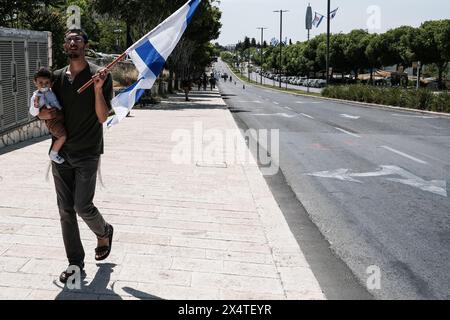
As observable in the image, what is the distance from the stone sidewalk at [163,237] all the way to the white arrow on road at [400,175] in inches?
54.1

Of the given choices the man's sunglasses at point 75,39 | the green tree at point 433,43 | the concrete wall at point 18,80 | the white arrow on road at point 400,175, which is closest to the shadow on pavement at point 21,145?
the concrete wall at point 18,80

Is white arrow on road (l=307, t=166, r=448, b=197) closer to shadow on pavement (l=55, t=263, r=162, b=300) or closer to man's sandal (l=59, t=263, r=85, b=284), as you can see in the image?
shadow on pavement (l=55, t=263, r=162, b=300)

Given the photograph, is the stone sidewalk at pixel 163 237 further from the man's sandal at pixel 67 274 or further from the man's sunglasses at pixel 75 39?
the man's sunglasses at pixel 75 39

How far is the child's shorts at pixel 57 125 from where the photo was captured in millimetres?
3996

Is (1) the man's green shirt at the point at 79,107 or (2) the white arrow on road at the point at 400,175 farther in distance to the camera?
(2) the white arrow on road at the point at 400,175

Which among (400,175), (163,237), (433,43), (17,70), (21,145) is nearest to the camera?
(163,237)

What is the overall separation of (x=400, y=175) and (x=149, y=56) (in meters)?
6.03

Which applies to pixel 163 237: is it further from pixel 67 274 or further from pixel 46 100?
pixel 46 100

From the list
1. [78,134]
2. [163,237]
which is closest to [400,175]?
[163,237]

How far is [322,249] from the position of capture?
5367mm

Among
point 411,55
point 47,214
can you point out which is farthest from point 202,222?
point 411,55

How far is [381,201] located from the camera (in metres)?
7.39

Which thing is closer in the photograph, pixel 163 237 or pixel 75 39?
pixel 75 39
